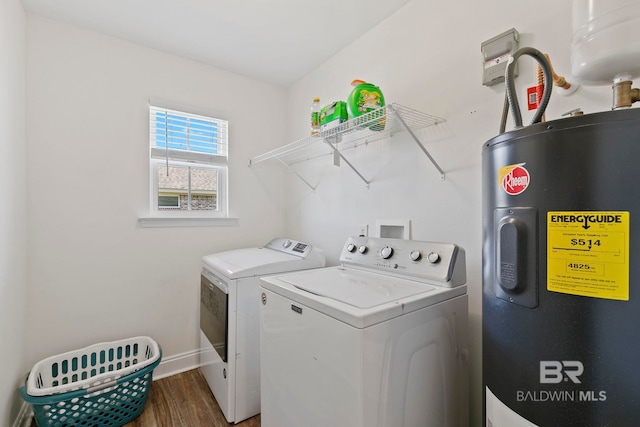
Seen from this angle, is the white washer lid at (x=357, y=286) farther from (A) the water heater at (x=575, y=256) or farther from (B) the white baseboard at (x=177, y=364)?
(B) the white baseboard at (x=177, y=364)

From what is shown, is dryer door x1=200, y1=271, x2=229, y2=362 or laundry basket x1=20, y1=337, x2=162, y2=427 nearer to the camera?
laundry basket x1=20, y1=337, x2=162, y2=427

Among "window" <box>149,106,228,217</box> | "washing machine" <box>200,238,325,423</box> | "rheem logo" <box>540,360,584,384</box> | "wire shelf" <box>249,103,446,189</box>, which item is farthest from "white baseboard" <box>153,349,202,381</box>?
"rheem logo" <box>540,360,584,384</box>

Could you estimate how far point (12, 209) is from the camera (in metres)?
1.57

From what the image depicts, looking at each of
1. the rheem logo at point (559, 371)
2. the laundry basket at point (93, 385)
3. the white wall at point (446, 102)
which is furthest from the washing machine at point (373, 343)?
the laundry basket at point (93, 385)

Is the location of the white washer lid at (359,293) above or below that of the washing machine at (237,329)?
above

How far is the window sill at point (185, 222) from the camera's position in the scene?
221 cm

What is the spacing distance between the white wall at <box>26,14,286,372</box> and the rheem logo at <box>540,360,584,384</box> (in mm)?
2295

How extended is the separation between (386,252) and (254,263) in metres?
0.88

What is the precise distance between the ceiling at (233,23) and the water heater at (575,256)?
4.61ft

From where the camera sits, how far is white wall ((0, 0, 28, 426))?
4.64ft

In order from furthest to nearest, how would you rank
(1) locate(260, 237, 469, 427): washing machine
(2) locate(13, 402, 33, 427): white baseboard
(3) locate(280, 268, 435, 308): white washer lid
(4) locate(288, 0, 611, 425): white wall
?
(2) locate(13, 402, 33, 427): white baseboard
(4) locate(288, 0, 611, 425): white wall
(3) locate(280, 268, 435, 308): white washer lid
(1) locate(260, 237, 469, 427): washing machine

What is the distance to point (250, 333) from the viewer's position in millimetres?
1798

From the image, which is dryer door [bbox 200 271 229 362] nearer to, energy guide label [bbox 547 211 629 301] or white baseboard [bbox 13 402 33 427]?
white baseboard [bbox 13 402 33 427]

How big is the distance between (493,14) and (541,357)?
1.45 m
